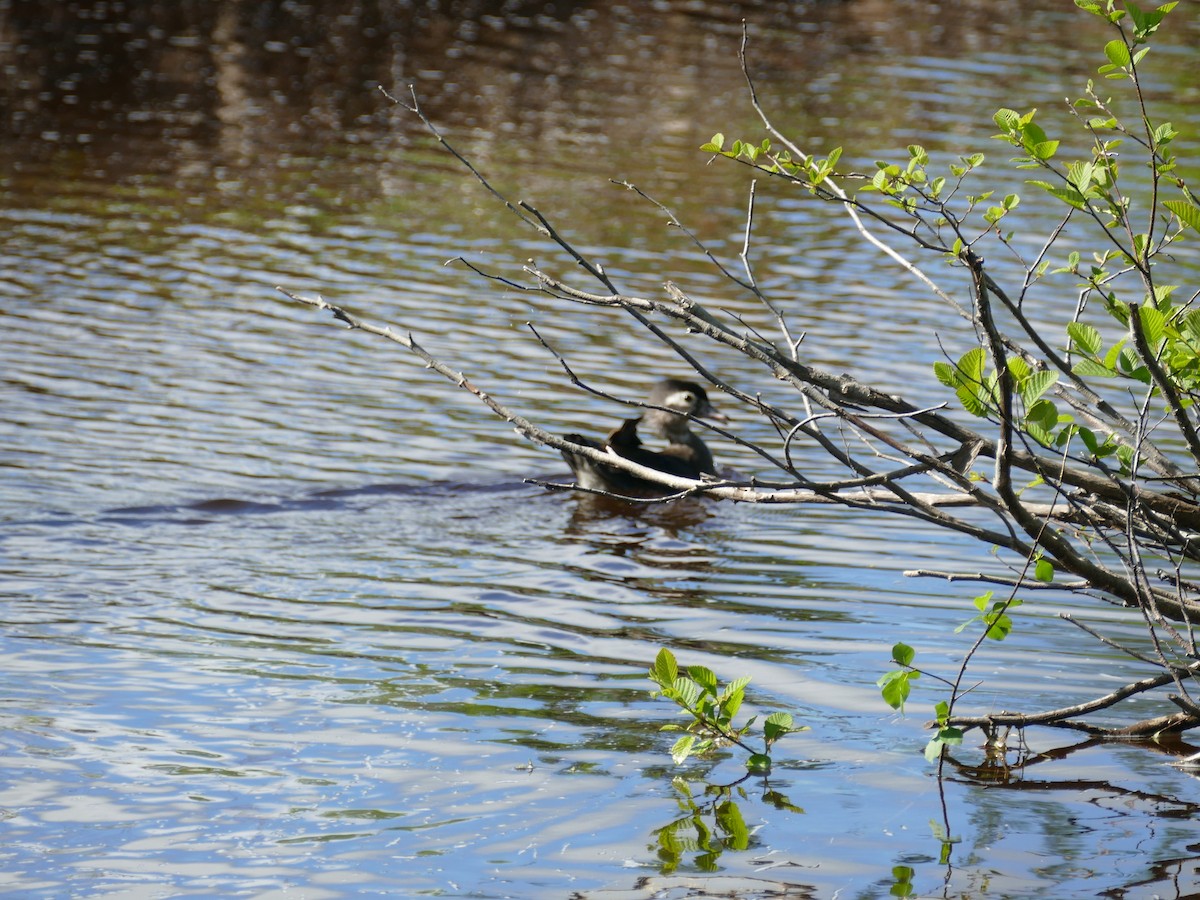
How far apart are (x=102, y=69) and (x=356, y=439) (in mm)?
15818

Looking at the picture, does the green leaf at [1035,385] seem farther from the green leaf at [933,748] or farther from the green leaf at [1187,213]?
the green leaf at [933,748]

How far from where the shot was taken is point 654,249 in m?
16.3

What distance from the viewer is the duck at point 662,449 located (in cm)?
1055

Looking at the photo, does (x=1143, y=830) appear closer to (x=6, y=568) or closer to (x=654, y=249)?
(x=6, y=568)

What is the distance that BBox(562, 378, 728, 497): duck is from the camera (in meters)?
10.5

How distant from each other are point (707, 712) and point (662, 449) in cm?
598

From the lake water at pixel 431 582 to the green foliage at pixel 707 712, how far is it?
121mm

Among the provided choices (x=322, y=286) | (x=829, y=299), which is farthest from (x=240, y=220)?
(x=829, y=299)

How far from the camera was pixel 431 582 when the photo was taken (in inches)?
333

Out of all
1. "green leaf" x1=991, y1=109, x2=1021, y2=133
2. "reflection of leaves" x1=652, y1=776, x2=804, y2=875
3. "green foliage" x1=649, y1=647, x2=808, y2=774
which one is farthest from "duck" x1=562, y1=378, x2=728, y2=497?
"green leaf" x1=991, y1=109, x2=1021, y2=133

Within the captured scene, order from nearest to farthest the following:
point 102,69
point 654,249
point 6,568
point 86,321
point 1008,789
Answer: point 1008,789
point 6,568
point 86,321
point 654,249
point 102,69

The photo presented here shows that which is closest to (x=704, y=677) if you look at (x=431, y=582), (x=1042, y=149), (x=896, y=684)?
(x=896, y=684)

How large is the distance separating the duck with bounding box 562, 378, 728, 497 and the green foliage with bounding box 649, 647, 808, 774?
4.32m

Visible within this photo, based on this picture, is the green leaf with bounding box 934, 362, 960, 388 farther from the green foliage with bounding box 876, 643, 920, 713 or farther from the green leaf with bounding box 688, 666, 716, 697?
the green leaf with bounding box 688, 666, 716, 697
